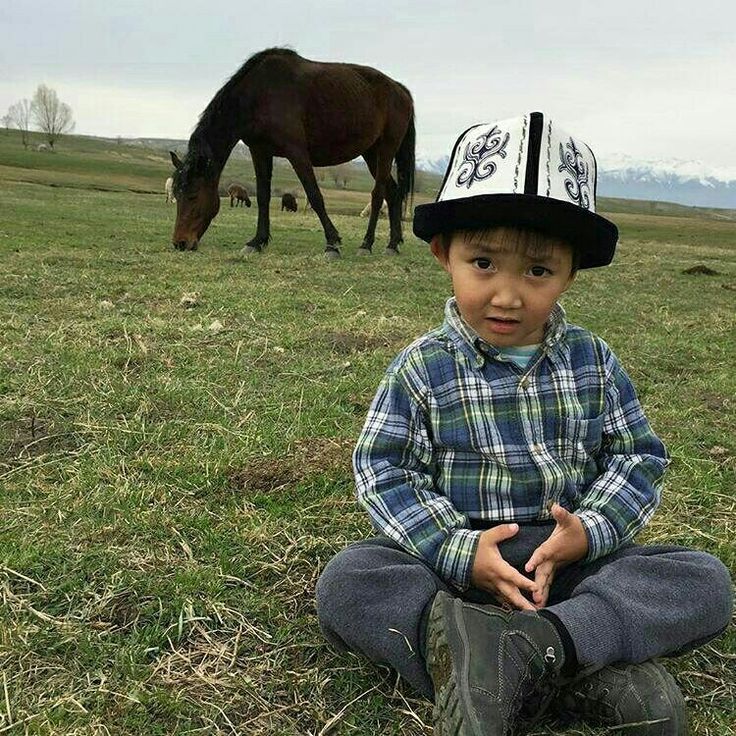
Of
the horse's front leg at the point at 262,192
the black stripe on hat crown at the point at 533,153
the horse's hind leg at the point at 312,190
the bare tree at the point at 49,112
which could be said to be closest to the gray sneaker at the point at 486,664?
the black stripe on hat crown at the point at 533,153

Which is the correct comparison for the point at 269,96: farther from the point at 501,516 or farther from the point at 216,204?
the point at 501,516

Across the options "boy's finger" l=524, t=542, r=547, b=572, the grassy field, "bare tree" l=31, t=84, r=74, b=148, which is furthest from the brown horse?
"bare tree" l=31, t=84, r=74, b=148

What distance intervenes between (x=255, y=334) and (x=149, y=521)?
9.07ft

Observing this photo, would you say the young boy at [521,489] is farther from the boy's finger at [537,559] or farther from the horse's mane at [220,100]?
the horse's mane at [220,100]

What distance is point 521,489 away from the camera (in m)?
2.04

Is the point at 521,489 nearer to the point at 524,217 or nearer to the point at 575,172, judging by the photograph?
the point at 524,217

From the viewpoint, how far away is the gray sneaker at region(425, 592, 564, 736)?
1.49 metres

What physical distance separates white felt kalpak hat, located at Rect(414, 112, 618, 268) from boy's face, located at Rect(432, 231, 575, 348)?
0.17 feet

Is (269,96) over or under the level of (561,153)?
over

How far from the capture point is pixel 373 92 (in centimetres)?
1086

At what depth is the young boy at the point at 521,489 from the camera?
5.54 ft

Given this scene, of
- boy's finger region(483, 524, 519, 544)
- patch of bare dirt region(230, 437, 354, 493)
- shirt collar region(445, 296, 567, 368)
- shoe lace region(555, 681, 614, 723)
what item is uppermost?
shirt collar region(445, 296, 567, 368)


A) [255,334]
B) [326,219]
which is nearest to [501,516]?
[255,334]

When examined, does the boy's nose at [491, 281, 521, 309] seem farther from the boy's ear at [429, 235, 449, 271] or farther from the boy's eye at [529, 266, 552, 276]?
the boy's ear at [429, 235, 449, 271]
